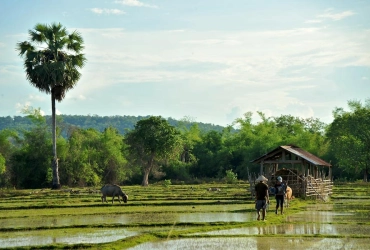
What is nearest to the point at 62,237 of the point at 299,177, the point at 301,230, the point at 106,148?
the point at 301,230

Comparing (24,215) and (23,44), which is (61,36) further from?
(24,215)

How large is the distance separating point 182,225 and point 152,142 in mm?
35201

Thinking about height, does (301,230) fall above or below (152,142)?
below

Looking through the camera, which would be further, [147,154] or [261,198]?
[147,154]

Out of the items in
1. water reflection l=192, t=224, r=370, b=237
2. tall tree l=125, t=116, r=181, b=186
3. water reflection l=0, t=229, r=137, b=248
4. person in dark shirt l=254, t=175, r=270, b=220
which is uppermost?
tall tree l=125, t=116, r=181, b=186

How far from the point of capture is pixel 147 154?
57344 mm

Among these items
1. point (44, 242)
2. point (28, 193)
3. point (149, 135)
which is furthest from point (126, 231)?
point (149, 135)

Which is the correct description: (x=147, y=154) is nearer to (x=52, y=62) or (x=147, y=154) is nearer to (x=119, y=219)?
(x=52, y=62)

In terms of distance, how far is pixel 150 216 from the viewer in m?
25.2

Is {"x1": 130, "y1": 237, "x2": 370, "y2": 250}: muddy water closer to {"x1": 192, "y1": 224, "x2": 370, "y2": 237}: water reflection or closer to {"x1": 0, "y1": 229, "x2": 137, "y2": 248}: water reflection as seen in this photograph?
{"x1": 192, "y1": 224, "x2": 370, "y2": 237}: water reflection

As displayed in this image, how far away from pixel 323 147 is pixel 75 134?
83.2ft

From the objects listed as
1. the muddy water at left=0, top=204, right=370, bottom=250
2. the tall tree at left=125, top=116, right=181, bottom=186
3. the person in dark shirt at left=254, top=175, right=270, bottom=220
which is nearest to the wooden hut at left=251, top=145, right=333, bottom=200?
the muddy water at left=0, top=204, right=370, bottom=250

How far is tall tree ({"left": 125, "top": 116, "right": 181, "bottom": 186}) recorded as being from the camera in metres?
56.5

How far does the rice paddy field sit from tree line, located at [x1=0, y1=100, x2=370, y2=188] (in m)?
22.6
